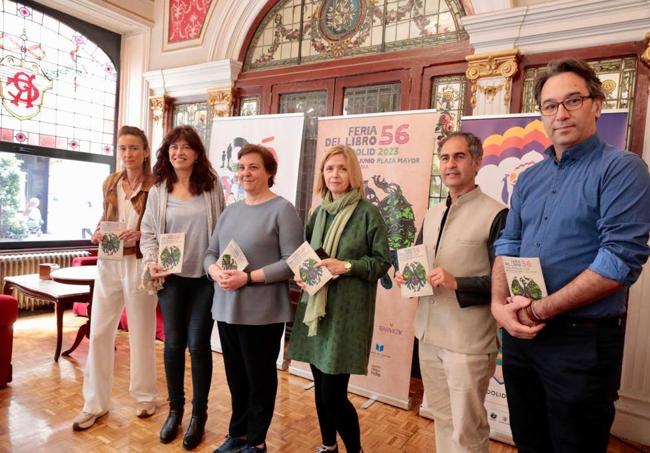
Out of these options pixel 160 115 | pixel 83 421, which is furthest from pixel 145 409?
pixel 160 115

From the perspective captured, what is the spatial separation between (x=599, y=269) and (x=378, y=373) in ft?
6.96

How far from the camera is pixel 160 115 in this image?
195 inches

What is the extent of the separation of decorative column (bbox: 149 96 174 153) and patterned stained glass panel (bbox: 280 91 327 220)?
1.68 m

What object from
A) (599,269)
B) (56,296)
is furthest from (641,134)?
(56,296)

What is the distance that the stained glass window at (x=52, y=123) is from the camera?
4.46m

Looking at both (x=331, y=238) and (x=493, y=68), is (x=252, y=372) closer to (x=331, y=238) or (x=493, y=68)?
(x=331, y=238)

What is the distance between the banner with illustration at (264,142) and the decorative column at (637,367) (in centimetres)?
234

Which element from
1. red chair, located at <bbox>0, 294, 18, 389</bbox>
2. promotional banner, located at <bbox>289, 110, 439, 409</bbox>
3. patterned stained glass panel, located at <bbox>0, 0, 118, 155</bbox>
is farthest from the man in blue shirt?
patterned stained glass panel, located at <bbox>0, 0, 118, 155</bbox>

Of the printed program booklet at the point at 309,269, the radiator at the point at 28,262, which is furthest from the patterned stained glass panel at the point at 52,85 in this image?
the printed program booklet at the point at 309,269

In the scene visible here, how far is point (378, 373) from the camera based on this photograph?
3012mm

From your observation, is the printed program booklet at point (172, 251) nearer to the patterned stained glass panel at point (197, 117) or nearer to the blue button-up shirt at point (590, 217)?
the blue button-up shirt at point (590, 217)

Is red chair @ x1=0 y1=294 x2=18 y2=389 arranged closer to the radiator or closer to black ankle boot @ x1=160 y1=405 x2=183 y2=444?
black ankle boot @ x1=160 y1=405 x2=183 y2=444

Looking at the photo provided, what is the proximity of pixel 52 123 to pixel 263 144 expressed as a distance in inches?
111

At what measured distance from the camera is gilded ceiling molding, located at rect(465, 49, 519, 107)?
2932mm
